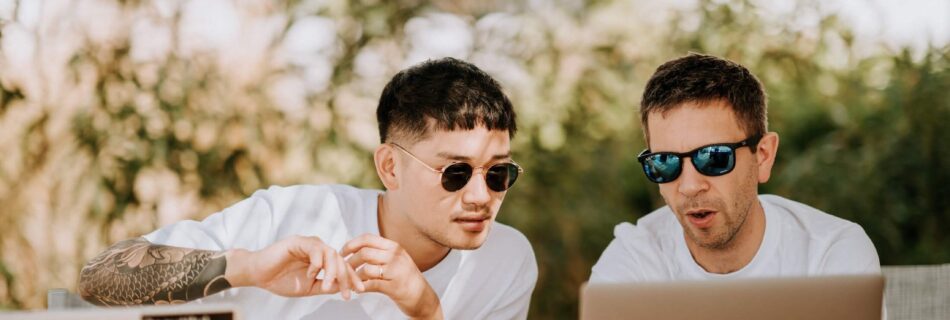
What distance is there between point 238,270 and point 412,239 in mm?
509

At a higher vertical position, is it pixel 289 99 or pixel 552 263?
pixel 289 99

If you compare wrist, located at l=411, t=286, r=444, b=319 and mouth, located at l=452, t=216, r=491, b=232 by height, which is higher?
mouth, located at l=452, t=216, r=491, b=232

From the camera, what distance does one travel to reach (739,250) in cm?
266

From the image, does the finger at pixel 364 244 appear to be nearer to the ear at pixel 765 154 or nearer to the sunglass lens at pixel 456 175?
the sunglass lens at pixel 456 175

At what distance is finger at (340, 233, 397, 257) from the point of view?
2.30m

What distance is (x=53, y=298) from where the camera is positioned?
2584 mm

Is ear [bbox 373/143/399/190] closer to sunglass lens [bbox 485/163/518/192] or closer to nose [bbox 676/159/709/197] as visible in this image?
sunglass lens [bbox 485/163/518/192]

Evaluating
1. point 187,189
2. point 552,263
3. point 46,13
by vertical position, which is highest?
point 46,13

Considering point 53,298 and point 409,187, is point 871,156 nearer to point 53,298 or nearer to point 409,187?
point 409,187

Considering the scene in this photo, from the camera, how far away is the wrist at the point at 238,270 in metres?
2.38

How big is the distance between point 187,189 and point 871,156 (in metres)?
2.55

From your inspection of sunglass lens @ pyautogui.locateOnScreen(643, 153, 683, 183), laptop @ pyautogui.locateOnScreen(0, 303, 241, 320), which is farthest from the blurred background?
laptop @ pyautogui.locateOnScreen(0, 303, 241, 320)

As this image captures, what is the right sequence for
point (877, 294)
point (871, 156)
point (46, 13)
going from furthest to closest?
point (46, 13) < point (871, 156) < point (877, 294)

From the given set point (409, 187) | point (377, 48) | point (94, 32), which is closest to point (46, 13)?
point (94, 32)
